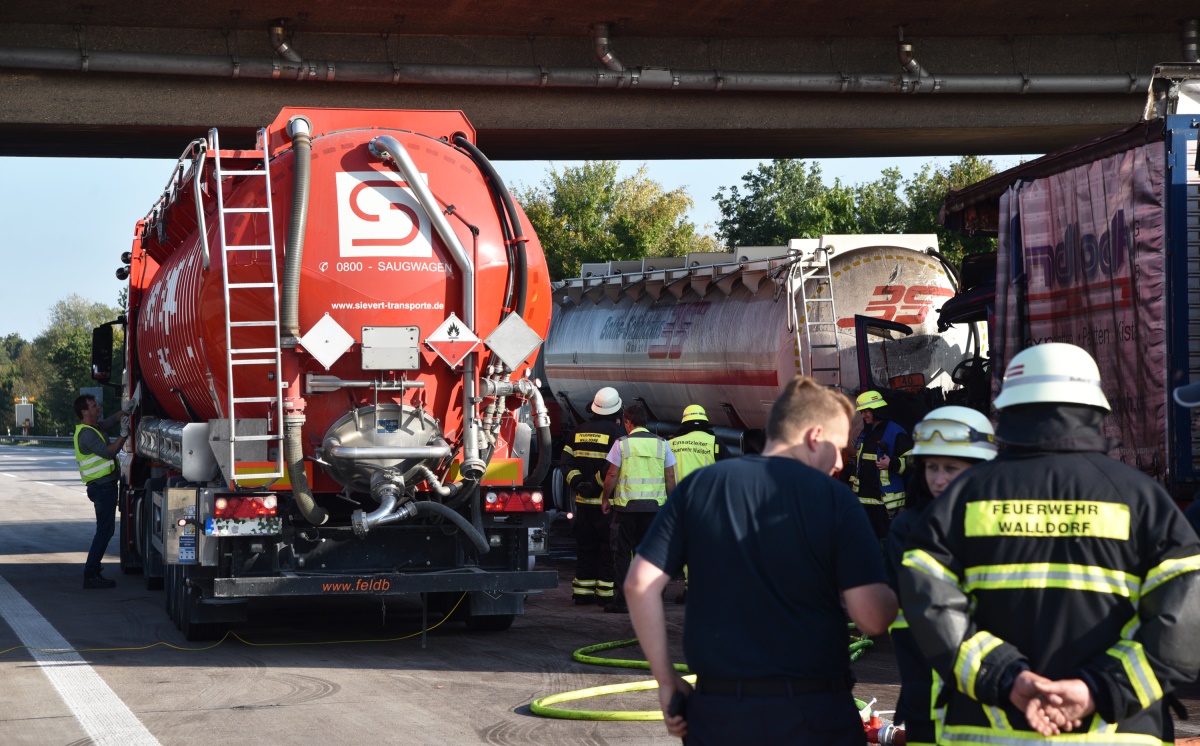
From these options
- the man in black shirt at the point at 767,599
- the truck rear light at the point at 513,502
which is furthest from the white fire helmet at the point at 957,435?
the truck rear light at the point at 513,502

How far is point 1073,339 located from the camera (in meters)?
9.68

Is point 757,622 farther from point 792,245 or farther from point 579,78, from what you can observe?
point 579,78

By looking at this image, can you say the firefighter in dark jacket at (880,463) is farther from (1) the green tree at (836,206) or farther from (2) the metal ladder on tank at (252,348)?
(1) the green tree at (836,206)

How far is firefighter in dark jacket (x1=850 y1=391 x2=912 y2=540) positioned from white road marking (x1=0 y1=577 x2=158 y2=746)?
5737mm

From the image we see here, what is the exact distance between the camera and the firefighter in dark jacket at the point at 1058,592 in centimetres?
340

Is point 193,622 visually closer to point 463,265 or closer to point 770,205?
point 463,265

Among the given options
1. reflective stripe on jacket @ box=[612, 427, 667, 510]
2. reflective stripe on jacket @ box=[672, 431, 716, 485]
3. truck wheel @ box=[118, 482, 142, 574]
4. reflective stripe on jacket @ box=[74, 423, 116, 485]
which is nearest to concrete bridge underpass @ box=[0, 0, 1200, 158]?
reflective stripe on jacket @ box=[74, 423, 116, 485]

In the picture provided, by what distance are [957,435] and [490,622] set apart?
6.89 metres

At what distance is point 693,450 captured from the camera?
485 inches

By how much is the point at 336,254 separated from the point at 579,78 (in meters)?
7.85

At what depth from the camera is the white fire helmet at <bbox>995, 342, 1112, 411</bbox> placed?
3.65 m

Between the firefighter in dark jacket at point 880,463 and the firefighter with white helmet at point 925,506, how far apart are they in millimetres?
6225

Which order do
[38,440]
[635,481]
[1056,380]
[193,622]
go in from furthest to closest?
[38,440] → [635,481] → [193,622] → [1056,380]

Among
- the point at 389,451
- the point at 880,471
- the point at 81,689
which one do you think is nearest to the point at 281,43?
the point at 389,451
